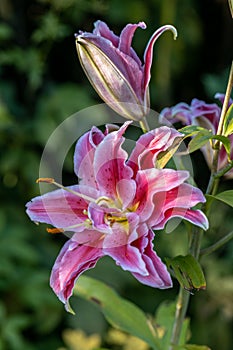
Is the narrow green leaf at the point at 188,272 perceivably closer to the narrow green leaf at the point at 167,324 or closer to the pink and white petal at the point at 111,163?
the pink and white petal at the point at 111,163

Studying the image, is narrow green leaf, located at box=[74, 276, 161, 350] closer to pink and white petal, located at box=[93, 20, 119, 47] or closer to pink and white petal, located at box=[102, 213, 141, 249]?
pink and white petal, located at box=[102, 213, 141, 249]

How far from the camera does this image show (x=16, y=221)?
1.51m

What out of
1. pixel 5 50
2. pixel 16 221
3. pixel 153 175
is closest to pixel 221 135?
pixel 153 175

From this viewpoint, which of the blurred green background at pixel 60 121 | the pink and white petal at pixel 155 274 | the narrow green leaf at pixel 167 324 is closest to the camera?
the pink and white petal at pixel 155 274

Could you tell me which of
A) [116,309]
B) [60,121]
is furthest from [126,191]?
[60,121]

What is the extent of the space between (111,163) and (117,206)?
0.17 feet

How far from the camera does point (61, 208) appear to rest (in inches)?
24.9

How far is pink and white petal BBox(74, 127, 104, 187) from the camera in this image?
25.1 inches

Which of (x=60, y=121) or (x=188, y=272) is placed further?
(x=60, y=121)

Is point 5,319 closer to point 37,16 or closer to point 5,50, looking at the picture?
point 5,50

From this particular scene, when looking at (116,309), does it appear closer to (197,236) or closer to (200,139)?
(197,236)

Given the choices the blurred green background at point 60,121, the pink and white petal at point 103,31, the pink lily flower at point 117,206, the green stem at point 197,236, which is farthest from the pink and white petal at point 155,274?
the blurred green background at point 60,121

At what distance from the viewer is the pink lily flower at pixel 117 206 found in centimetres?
57

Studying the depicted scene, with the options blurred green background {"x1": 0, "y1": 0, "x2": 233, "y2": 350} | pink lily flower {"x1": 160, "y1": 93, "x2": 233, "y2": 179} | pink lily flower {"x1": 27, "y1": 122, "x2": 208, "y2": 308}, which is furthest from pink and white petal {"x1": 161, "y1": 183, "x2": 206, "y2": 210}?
blurred green background {"x1": 0, "y1": 0, "x2": 233, "y2": 350}
